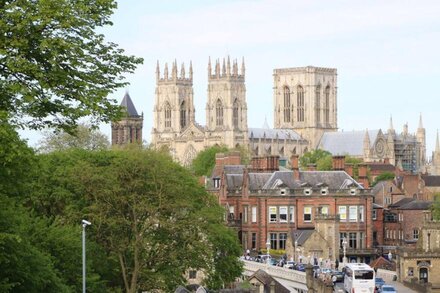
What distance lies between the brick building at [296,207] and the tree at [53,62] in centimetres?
7178

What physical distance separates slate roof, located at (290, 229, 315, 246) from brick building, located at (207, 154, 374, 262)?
116cm

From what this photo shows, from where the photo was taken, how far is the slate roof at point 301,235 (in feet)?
324

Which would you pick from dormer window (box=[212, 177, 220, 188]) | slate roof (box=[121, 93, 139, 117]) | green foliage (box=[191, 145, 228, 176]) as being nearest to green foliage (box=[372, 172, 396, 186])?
green foliage (box=[191, 145, 228, 176])

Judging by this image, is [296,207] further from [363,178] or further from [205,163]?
[205,163]

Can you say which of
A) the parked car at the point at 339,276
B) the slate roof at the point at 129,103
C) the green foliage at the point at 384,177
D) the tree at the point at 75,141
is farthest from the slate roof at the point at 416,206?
the slate roof at the point at 129,103

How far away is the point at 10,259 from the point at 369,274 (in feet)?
118

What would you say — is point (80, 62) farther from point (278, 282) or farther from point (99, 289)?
point (278, 282)

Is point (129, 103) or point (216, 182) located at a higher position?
point (129, 103)

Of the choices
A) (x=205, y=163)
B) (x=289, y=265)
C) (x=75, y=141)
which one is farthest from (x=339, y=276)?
(x=205, y=163)

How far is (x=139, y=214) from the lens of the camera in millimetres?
62719

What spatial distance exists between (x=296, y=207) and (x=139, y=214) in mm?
41908

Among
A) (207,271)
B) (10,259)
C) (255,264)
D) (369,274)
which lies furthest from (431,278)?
(10,259)

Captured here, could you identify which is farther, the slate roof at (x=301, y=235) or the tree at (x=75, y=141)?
the tree at (x=75, y=141)

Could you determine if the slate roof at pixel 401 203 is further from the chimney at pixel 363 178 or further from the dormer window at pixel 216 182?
the dormer window at pixel 216 182
